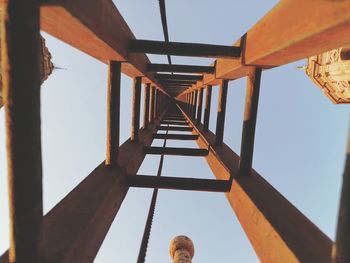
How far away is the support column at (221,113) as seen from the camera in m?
5.82

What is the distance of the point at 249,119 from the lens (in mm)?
3711

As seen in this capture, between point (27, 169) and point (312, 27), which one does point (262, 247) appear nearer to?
point (312, 27)

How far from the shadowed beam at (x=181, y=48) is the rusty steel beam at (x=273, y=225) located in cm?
147

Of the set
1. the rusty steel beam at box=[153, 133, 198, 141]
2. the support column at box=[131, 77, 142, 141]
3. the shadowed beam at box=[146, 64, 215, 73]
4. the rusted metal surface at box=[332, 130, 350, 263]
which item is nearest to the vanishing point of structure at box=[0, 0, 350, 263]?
the rusted metal surface at box=[332, 130, 350, 263]

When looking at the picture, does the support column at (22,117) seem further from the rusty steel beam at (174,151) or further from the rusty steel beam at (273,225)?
the rusty steel beam at (174,151)

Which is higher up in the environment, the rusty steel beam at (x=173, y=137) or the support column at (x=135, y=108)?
the support column at (x=135, y=108)

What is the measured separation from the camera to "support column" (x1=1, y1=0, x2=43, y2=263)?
4.97 feet

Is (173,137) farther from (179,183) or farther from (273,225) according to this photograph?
(273,225)

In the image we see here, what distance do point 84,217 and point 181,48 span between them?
239cm

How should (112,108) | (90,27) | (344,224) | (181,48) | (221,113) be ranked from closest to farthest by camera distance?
1. (344,224)
2. (90,27)
3. (112,108)
4. (181,48)
5. (221,113)

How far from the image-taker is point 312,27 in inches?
80.7

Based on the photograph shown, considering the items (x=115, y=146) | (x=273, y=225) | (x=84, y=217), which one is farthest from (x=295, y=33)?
(x=115, y=146)

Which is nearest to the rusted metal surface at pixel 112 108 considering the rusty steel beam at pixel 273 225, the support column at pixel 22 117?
the rusty steel beam at pixel 273 225

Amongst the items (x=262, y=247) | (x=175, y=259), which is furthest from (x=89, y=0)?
(x=175, y=259)
